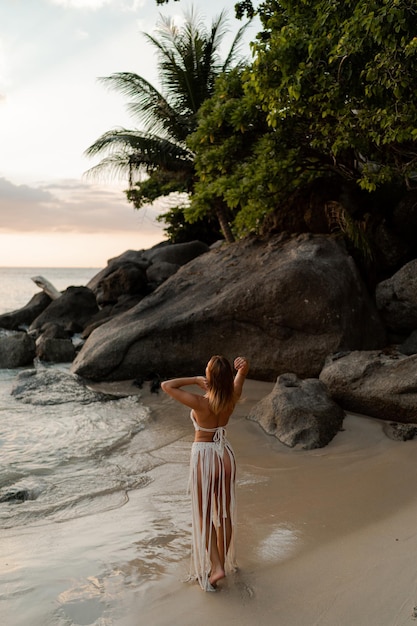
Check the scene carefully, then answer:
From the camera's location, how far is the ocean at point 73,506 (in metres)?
4.18

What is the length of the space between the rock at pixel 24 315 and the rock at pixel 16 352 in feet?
21.4

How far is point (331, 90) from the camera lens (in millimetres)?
8633

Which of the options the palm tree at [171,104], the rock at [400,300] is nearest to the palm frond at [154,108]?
the palm tree at [171,104]

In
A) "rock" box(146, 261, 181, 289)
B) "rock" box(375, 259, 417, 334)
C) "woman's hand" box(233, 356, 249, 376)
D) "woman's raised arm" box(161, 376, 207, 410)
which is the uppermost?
"rock" box(146, 261, 181, 289)

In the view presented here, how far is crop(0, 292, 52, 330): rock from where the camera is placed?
21.2 metres

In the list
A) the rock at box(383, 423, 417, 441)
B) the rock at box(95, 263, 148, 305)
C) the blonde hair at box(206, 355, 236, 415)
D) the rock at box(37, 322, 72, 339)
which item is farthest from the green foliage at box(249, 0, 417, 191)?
the rock at box(37, 322, 72, 339)

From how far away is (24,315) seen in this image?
21734 mm

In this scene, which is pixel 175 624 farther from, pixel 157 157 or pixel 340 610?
pixel 157 157

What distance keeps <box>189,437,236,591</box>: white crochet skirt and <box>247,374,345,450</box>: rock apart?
9.27 ft

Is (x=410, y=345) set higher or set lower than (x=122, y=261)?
lower

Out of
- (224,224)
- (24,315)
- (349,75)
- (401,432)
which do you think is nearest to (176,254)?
(224,224)

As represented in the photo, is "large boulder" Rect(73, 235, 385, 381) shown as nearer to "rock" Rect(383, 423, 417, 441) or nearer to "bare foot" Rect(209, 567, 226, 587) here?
"rock" Rect(383, 423, 417, 441)

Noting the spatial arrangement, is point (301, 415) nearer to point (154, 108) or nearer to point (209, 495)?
point (209, 495)

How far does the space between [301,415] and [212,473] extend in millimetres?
3264
